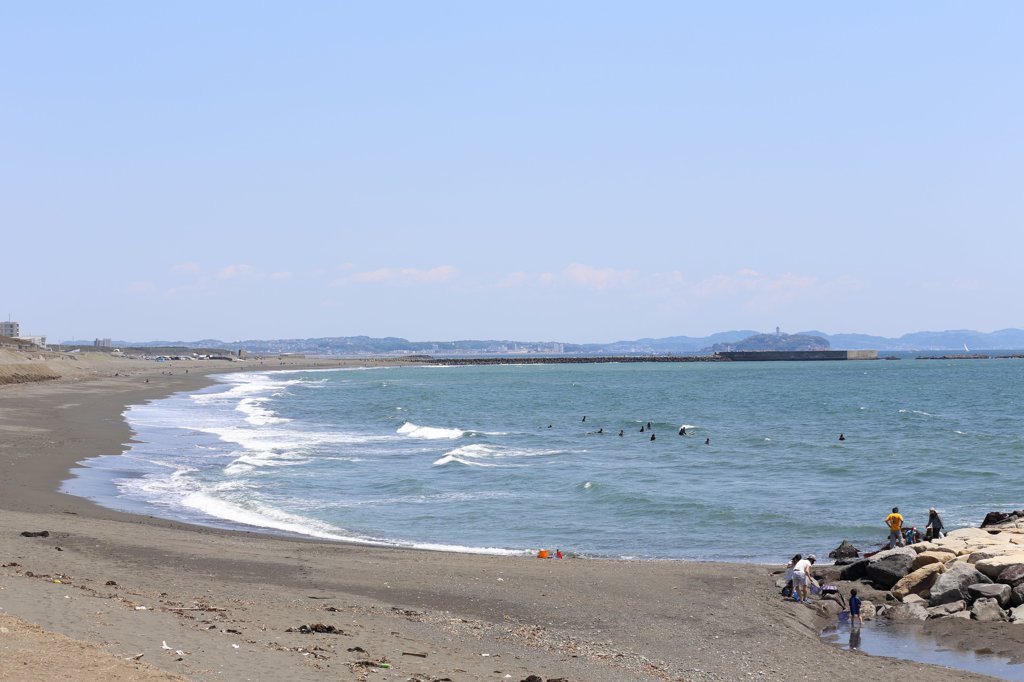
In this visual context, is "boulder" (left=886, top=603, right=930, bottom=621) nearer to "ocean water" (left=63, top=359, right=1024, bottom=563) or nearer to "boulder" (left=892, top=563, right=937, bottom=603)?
"boulder" (left=892, top=563, right=937, bottom=603)

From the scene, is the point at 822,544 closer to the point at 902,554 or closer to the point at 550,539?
the point at 902,554

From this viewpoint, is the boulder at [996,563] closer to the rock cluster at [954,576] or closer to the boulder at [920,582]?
the rock cluster at [954,576]

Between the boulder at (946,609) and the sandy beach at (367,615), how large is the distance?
0.81m

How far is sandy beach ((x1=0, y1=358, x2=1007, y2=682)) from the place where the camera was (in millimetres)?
12062

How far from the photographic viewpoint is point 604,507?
30938 millimetres

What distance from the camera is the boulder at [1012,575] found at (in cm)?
1841

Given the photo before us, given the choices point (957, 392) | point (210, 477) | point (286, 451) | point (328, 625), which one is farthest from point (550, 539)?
point (957, 392)

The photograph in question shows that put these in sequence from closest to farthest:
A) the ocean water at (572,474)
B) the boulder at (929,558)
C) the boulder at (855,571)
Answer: the boulder at (929,558) → the boulder at (855,571) → the ocean water at (572,474)

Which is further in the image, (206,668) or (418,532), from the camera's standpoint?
(418,532)

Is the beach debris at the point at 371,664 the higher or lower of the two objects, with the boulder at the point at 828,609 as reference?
higher

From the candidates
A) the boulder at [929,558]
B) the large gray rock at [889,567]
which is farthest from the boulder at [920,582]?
the boulder at [929,558]

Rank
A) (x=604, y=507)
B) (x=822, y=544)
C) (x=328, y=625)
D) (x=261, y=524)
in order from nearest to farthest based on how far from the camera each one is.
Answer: (x=328, y=625), (x=822, y=544), (x=261, y=524), (x=604, y=507)

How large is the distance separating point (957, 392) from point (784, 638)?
9080 cm

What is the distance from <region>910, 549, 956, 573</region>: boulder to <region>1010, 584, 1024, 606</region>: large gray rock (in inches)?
86.5
